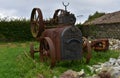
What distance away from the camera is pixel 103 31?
3167 cm

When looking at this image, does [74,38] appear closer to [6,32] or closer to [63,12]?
[63,12]

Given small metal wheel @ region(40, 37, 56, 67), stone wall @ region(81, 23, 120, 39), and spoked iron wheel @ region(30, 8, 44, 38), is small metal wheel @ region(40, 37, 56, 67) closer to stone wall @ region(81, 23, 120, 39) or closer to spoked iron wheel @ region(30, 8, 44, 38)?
spoked iron wheel @ region(30, 8, 44, 38)

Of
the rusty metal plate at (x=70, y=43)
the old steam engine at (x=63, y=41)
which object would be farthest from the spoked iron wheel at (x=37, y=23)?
the rusty metal plate at (x=70, y=43)

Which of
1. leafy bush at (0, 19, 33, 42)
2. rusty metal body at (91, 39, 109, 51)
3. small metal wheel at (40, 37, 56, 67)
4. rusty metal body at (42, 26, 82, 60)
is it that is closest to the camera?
small metal wheel at (40, 37, 56, 67)

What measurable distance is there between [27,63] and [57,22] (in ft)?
8.29

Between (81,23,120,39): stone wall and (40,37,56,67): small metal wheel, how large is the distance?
18.1 meters

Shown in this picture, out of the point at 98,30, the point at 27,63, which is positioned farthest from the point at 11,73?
the point at 98,30

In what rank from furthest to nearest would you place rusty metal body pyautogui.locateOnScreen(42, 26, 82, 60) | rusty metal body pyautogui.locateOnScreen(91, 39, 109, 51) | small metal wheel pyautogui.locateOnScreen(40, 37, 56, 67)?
rusty metal body pyautogui.locateOnScreen(91, 39, 109, 51) → rusty metal body pyautogui.locateOnScreen(42, 26, 82, 60) → small metal wheel pyautogui.locateOnScreen(40, 37, 56, 67)

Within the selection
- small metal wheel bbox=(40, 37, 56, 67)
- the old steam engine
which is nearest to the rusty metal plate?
the old steam engine

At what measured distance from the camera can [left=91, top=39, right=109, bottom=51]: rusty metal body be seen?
1376cm

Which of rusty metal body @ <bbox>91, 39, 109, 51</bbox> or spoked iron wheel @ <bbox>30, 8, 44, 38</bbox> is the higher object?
spoked iron wheel @ <bbox>30, 8, 44, 38</bbox>

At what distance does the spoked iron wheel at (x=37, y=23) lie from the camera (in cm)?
1232

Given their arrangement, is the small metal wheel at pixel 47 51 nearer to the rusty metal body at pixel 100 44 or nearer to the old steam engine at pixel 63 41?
the old steam engine at pixel 63 41

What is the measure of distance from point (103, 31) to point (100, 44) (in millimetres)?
17822
